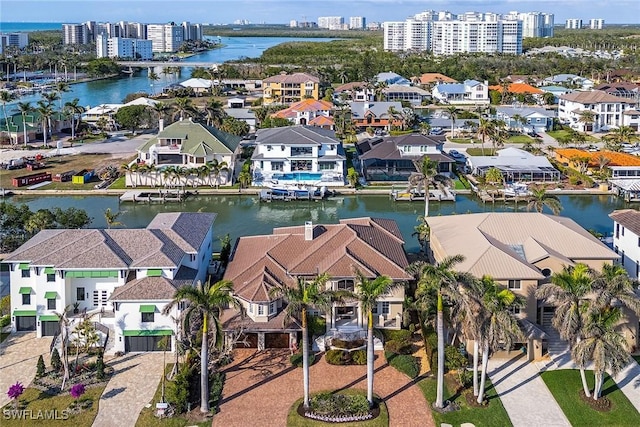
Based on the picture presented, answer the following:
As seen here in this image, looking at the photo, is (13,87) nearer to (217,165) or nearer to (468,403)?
(217,165)

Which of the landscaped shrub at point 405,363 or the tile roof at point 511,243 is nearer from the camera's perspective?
the landscaped shrub at point 405,363

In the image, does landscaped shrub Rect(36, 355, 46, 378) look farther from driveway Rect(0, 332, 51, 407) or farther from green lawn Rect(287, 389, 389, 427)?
green lawn Rect(287, 389, 389, 427)

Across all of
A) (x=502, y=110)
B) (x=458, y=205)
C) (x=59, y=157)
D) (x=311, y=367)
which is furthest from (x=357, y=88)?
(x=311, y=367)

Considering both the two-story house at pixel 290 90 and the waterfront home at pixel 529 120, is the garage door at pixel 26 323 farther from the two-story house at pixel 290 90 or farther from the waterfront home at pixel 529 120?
the two-story house at pixel 290 90

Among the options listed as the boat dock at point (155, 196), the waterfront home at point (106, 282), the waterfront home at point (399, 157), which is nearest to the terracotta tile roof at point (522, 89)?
the waterfront home at point (399, 157)

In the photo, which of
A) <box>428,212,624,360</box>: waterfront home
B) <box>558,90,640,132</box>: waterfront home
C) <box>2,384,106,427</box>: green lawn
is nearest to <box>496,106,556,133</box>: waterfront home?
<box>558,90,640,132</box>: waterfront home

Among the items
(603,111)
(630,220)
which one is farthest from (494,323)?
(603,111)
